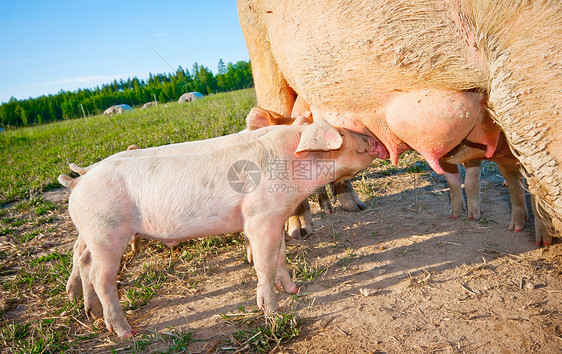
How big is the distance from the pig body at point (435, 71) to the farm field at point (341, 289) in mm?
530

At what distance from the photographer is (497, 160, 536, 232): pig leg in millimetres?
2873

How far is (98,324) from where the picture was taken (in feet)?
7.86

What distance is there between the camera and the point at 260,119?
121 inches

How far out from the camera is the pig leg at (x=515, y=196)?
2.87 metres

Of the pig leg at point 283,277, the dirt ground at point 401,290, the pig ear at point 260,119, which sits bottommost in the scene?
the dirt ground at point 401,290

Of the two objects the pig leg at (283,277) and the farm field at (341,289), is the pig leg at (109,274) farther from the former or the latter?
the pig leg at (283,277)

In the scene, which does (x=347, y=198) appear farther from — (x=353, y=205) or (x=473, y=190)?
(x=473, y=190)

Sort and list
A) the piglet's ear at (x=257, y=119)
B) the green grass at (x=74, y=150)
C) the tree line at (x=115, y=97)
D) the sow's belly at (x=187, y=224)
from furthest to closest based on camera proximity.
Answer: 1. the tree line at (x=115, y=97)
2. the green grass at (x=74, y=150)
3. the piglet's ear at (x=257, y=119)
4. the sow's belly at (x=187, y=224)

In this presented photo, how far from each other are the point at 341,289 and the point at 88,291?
155 cm

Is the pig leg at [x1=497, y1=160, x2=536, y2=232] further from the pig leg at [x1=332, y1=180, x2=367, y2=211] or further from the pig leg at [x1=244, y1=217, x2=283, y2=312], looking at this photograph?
the pig leg at [x1=244, y1=217, x2=283, y2=312]

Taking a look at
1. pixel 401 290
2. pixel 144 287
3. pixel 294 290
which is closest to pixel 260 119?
pixel 294 290

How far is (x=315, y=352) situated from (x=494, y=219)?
2043 millimetres

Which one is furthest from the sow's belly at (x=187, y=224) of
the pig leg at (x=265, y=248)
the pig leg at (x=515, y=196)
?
the pig leg at (x=515, y=196)

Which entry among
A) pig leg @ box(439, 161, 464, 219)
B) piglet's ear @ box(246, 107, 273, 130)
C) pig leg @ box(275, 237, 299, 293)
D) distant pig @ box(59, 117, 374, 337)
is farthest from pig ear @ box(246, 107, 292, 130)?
pig leg @ box(439, 161, 464, 219)
